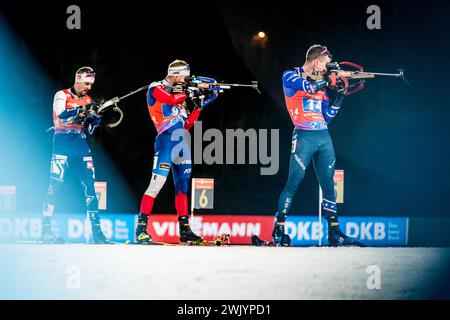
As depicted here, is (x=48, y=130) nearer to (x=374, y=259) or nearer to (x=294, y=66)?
(x=294, y=66)

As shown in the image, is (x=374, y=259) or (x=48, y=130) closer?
(x=374, y=259)

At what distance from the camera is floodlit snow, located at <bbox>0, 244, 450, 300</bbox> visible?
18.6ft

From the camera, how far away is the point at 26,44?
786cm

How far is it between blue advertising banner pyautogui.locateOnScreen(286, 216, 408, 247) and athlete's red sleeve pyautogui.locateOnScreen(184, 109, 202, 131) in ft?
4.97

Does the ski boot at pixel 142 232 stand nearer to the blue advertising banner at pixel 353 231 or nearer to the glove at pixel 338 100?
the blue advertising banner at pixel 353 231

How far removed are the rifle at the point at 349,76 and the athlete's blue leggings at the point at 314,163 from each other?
0.54 m

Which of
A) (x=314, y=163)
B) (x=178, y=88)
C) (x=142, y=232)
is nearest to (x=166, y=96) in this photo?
(x=178, y=88)

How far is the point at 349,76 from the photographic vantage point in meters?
7.38

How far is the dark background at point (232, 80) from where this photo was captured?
7754mm

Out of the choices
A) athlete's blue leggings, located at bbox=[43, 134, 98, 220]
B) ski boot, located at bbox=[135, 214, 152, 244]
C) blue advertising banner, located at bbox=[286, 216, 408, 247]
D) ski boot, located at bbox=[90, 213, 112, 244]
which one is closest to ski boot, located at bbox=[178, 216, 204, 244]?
ski boot, located at bbox=[135, 214, 152, 244]

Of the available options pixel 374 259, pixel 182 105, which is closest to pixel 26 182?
pixel 182 105

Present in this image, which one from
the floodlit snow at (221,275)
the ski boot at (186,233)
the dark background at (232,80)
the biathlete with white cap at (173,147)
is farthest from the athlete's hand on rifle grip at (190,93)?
the floodlit snow at (221,275)

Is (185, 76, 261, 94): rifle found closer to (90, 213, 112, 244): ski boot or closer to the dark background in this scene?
the dark background
